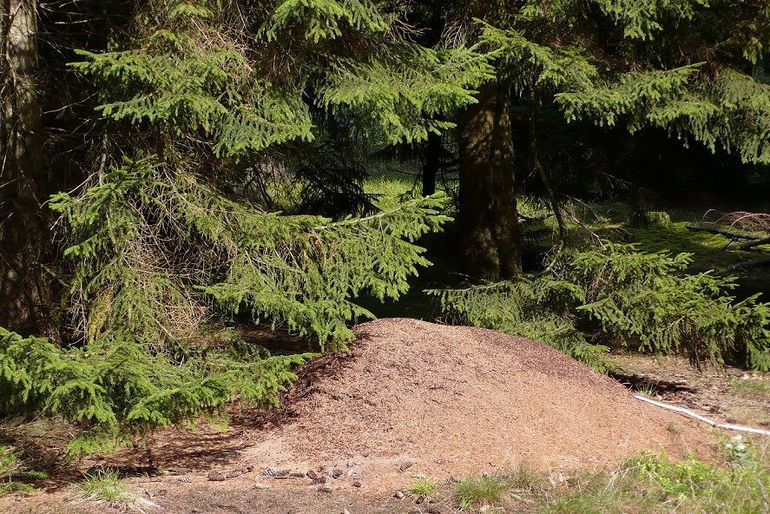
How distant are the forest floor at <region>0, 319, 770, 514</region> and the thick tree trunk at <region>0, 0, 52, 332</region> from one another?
3.68ft

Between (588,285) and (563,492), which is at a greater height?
(588,285)

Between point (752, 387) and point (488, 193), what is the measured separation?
10.8ft

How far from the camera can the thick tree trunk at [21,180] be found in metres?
6.89

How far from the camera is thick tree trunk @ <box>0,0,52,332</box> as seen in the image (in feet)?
22.6

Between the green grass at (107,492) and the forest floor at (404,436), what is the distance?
0.02m

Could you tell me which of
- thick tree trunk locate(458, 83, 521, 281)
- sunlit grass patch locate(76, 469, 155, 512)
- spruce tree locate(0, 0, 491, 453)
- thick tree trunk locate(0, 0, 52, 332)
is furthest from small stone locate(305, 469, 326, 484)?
thick tree trunk locate(458, 83, 521, 281)

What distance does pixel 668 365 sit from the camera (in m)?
9.20

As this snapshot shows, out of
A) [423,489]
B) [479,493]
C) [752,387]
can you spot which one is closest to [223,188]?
[423,489]

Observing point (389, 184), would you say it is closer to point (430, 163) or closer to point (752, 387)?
point (430, 163)

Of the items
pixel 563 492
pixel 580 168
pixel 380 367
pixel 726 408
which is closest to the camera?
pixel 563 492

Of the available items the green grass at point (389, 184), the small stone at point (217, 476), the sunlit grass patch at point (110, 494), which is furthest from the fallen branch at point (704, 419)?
the green grass at point (389, 184)

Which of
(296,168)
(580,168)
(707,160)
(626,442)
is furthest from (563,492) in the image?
(707,160)

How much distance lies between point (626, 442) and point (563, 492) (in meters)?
1.14

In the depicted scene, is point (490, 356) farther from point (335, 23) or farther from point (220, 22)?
point (220, 22)
